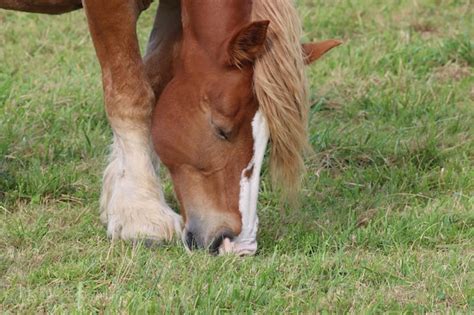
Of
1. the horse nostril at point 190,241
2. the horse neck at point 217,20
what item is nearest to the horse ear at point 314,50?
the horse neck at point 217,20

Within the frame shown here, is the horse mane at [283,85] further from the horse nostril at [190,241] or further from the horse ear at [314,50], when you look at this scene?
the horse nostril at [190,241]

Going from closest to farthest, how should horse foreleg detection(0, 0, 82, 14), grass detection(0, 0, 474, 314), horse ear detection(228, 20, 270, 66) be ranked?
grass detection(0, 0, 474, 314), horse ear detection(228, 20, 270, 66), horse foreleg detection(0, 0, 82, 14)

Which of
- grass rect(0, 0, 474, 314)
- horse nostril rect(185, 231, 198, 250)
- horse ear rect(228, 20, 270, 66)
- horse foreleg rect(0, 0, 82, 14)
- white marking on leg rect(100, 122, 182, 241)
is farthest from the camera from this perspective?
horse foreleg rect(0, 0, 82, 14)

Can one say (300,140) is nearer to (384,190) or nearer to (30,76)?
(384,190)

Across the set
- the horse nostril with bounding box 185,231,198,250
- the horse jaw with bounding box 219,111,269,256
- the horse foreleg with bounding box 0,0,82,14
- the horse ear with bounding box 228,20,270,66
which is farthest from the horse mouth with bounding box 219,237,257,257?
the horse foreleg with bounding box 0,0,82,14

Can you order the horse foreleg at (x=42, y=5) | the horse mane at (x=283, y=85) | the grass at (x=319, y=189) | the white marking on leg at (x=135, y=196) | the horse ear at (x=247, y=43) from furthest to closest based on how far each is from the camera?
1. the horse foreleg at (x=42, y=5)
2. the white marking on leg at (x=135, y=196)
3. the horse mane at (x=283, y=85)
4. the horse ear at (x=247, y=43)
5. the grass at (x=319, y=189)

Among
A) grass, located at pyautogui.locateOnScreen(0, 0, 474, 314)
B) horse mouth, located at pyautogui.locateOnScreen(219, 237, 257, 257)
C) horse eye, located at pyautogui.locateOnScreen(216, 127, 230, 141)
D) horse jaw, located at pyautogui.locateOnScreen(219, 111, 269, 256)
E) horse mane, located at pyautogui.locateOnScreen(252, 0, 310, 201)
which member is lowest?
grass, located at pyautogui.locateOnScreen(0, 0, 474, 314)

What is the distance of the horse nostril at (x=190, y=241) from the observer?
4787 millimetres

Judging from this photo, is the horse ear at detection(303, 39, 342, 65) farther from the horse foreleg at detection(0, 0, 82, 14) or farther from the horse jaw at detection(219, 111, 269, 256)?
the horse foreleg at detection(0, 0, 82, 14)

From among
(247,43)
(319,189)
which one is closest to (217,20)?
(247,43)

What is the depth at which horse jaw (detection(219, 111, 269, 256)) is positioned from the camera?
468 cm

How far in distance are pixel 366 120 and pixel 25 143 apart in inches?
77.2

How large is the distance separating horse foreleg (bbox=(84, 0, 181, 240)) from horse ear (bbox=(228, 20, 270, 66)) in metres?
0.58

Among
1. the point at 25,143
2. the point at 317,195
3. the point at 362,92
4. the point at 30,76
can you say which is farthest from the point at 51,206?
the point at 362,92
